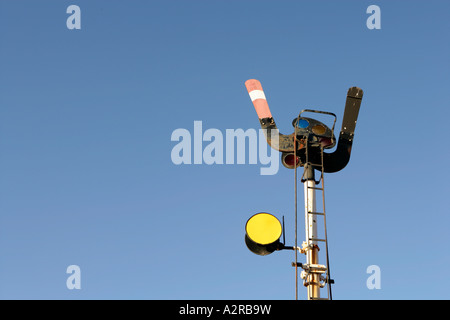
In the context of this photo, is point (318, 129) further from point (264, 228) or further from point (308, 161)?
point (264, 228)

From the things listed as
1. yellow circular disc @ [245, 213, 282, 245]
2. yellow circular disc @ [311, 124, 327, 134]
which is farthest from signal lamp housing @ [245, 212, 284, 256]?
yellow circular disc @ [311, 124, 327, 134]

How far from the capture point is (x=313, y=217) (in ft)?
22.2

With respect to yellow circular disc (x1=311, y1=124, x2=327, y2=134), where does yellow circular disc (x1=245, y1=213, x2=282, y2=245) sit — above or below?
below

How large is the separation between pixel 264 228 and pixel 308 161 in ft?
4.58

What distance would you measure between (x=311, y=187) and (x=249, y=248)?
4.09ft

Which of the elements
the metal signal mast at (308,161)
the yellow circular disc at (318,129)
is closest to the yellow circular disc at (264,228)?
the metal signal mast at (308,161)

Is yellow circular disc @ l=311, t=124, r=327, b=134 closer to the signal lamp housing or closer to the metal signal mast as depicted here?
the metal signal mast

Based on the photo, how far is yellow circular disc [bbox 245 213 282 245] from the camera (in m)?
6.13
